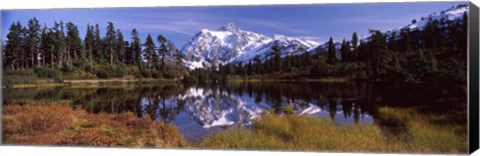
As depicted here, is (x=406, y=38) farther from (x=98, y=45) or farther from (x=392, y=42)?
(x=98, y=45)

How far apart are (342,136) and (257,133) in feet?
5.09

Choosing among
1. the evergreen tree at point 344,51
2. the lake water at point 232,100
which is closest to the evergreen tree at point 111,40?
the lake water at point 232,100

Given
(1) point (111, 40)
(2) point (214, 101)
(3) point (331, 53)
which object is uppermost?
(1) point (111, 40)

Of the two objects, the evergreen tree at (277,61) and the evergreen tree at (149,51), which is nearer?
the evergreen tree at (277,61)

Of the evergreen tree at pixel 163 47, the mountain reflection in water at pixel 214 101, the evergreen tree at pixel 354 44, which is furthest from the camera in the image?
the evergreen tree at pixel 163 47

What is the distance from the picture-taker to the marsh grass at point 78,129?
14.1 meters

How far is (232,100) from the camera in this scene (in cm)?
1398

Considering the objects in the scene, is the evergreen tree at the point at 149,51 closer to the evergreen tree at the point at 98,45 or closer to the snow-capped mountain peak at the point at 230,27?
the evergreen tree at the point at 98,45

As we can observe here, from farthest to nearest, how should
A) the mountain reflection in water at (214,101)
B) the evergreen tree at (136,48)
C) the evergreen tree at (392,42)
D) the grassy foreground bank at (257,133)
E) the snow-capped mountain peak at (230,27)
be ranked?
the evergreen tree at (136,48)
the snow-capped mountain peak at (230,27)
the mountain reflection in water at (214,101)
the evergreen tree at (392,42)
the grassy foreground bank at (257,133)

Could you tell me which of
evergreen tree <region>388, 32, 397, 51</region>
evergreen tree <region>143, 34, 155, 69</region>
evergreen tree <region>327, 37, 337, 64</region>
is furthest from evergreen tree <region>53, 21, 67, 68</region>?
evergreen tree <region>388, 32, 397, 51</region>

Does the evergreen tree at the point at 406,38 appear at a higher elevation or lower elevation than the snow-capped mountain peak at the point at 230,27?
lower

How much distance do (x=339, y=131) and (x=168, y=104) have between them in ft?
11.0

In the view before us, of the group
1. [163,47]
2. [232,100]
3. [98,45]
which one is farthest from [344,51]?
[98,45]

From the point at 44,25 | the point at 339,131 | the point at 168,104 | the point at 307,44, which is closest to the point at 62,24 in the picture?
the point at 44,25
